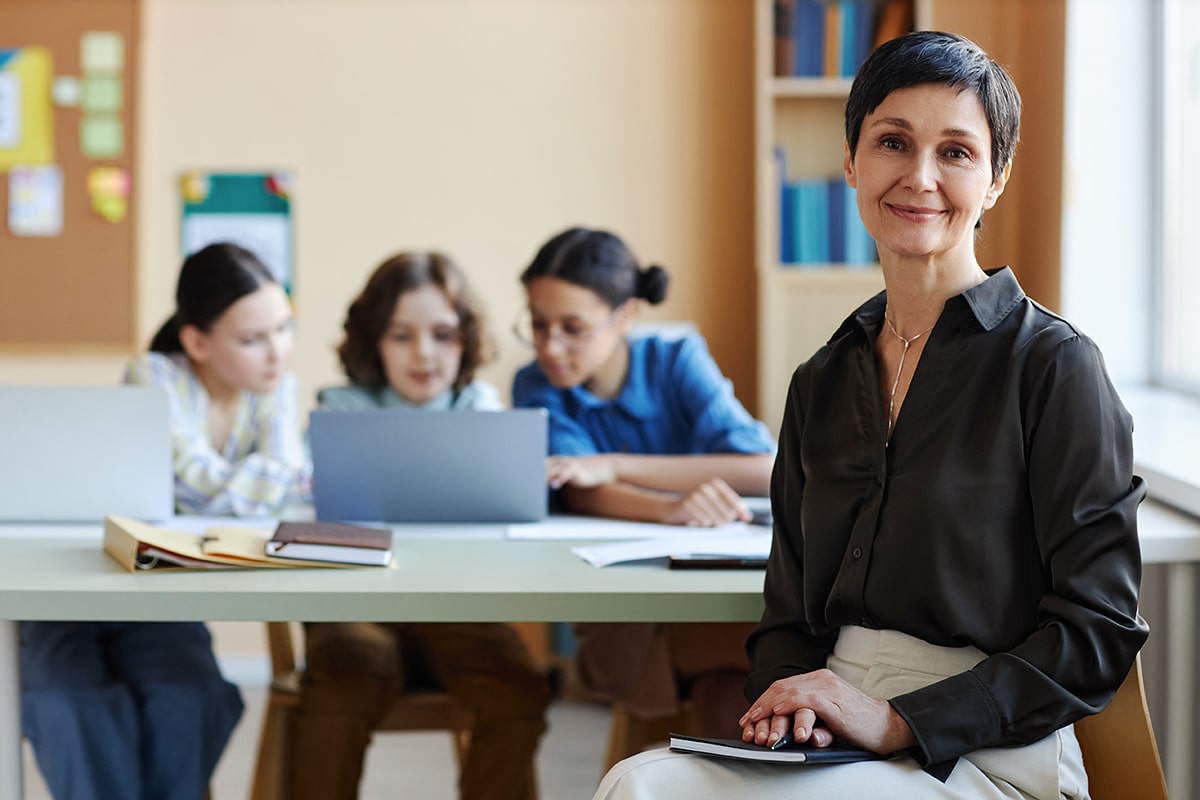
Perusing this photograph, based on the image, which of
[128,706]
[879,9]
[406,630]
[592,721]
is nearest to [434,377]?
[406,630]

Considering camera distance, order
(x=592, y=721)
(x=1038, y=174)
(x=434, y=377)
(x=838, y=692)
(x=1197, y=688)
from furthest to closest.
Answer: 1. (x=592, y=721)
2. (x=1038, y=174)
3. (x=434, y=377)
4. (x=1197, y=688)
5. (x=838, y=692)

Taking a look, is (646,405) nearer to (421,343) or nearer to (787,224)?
(421,343)

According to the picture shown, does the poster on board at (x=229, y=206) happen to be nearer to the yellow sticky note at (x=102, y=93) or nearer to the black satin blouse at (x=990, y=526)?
the yellow sticky note at (x=102, y=93)

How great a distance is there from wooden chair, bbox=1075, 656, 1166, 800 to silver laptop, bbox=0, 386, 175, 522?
4.27 ft

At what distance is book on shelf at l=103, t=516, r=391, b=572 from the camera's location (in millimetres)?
1602

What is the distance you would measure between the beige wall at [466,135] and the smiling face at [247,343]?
4.04 feet

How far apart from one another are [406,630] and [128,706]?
439 mm

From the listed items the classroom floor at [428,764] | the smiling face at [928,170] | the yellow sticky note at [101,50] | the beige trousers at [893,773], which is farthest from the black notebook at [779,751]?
the yellow sticky note at [101,50]

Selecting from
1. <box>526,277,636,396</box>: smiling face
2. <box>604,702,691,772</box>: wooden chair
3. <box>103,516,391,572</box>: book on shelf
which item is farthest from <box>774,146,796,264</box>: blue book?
<box>103,516,391,572</box>: book on shelf

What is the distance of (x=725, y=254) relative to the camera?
3.55 meters

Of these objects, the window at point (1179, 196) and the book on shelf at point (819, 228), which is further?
the book on shelf at point (819, 228)

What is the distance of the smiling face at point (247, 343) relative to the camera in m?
2.27

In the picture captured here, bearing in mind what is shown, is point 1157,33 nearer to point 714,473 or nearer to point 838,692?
point 714,473

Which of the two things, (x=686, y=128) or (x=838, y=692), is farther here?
(x=686, y=128)
